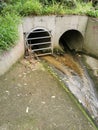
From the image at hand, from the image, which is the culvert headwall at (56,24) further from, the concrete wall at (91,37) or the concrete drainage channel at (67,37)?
the concrete wall at (91,37)

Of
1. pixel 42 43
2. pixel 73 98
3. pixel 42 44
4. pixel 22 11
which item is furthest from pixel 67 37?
pixel 73 98

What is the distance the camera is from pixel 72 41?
10.6 m

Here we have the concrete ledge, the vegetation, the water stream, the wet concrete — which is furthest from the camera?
the vegetation

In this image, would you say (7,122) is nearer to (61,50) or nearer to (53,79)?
(53,79)

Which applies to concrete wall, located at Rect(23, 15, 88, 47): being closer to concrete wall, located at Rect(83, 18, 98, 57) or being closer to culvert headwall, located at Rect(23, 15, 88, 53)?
culvert headwall, located at Rect(23, 15, 88, 53)

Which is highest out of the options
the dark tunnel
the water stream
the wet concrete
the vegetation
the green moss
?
the vegetation

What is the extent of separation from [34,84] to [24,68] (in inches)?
38.9

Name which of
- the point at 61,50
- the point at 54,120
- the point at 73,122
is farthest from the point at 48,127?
the point at 61,50

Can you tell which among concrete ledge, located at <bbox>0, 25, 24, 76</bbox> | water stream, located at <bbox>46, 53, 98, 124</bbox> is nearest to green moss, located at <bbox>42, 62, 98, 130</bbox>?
water stream, located at <bbox>46, 53, 98, 124</bbox>

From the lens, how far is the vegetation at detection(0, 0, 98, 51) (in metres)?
6.96

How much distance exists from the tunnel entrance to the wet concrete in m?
3.22

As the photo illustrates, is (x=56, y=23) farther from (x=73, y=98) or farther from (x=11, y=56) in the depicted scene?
(x=73, y=98)

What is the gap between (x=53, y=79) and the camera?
7.10 metres

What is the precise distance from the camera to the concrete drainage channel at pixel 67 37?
24.0 ft
